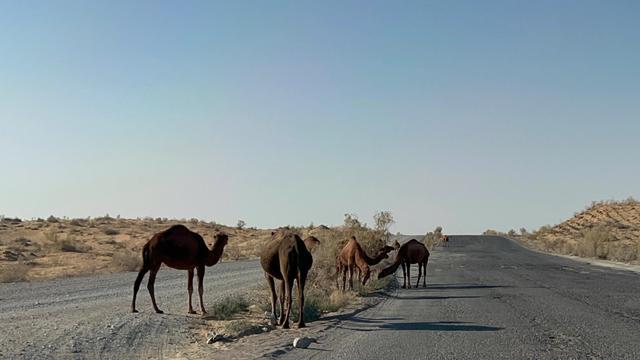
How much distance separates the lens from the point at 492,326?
1633 centimetres

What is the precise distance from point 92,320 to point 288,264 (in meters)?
4.91

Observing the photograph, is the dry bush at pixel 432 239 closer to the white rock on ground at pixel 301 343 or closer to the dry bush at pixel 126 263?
the dry bush at pixel 126 263

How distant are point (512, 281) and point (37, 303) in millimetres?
19241

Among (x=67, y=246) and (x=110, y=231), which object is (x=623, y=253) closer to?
(x=67, y=246)

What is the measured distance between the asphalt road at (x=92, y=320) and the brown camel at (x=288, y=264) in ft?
7.57

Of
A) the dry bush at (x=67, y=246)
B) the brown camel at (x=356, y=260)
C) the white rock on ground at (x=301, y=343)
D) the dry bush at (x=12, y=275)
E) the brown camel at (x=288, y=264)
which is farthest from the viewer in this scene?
the dry bush at (x=67, y=246)

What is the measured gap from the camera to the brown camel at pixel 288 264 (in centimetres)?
1650

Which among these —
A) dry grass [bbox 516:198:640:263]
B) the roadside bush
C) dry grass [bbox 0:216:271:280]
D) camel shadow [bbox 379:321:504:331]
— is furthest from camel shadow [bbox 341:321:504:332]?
dry grass [bbox 516:198:640:263]

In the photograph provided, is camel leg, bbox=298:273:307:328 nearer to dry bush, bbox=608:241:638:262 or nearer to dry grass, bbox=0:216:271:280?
dry grass, bbox=0:216:271:280

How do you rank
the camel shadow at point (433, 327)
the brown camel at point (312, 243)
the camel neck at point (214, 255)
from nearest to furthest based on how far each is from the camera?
the camel shadow at point (433, 327) → the camel neck at point (214, 255) → the brown camel at point (312, 243)

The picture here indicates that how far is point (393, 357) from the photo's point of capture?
12.3 metres

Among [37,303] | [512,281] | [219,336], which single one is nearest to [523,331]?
[219,336]

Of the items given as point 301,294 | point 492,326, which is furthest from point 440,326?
point 301,294

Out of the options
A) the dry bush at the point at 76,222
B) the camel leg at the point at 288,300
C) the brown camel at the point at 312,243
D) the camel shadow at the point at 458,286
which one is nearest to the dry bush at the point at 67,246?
the dry bush at the point at 76,222
